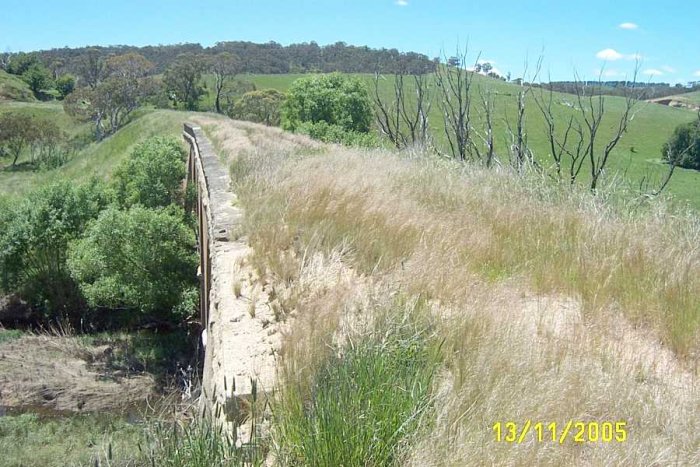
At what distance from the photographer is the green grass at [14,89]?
6141 centimetres

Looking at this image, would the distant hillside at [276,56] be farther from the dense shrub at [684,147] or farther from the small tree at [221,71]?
the dense shrub at [684,147]

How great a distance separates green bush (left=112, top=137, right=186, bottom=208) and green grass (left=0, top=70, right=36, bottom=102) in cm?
5323

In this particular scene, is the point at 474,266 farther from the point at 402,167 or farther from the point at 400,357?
the point at 402,167

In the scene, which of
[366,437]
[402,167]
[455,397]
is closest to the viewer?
[366,437]

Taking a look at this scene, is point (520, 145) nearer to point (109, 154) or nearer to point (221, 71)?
point (109, 154)

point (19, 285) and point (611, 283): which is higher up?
point (611, 283)

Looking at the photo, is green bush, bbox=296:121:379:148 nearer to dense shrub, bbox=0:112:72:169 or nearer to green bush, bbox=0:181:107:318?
green bush, bbox=0:181:107:318

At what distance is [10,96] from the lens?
6134 cm

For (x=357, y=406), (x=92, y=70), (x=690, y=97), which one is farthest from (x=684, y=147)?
(x=92, y=70)

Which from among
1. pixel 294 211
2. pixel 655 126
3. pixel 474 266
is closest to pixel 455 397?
pixel 474 266

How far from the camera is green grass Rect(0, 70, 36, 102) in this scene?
201ft

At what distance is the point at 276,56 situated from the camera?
9288 cm

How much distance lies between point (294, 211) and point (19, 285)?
15.4m

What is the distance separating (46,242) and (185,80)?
43033mm
